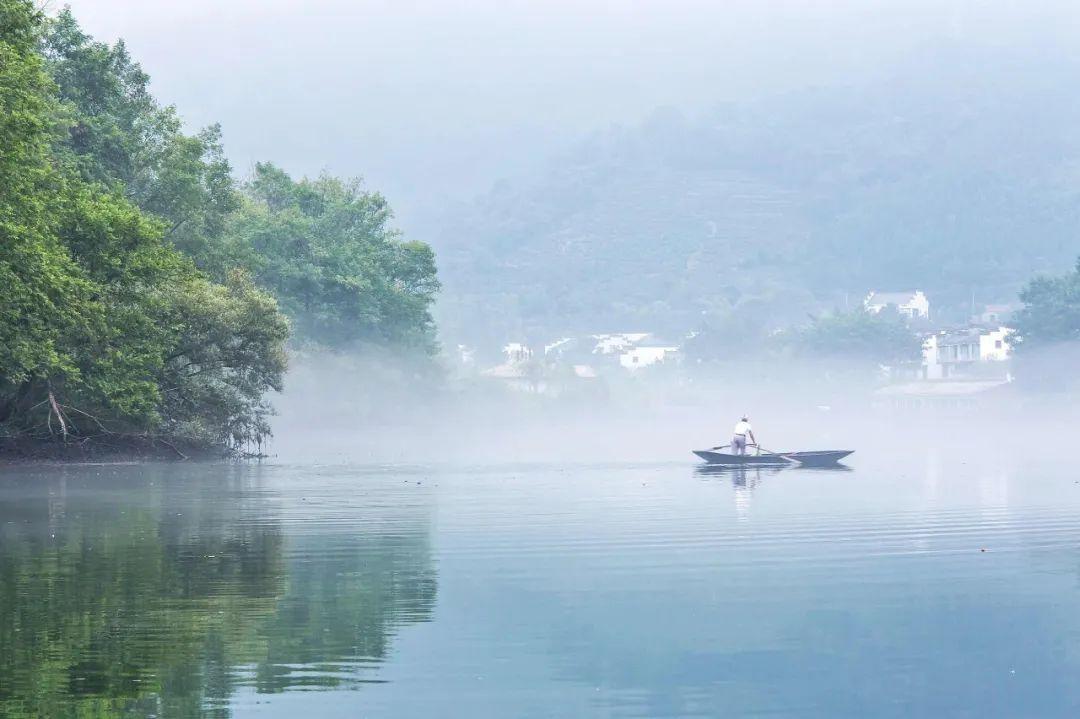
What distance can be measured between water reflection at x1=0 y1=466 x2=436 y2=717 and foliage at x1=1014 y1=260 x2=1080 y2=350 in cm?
13779

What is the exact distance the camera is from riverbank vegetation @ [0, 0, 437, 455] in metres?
43.0

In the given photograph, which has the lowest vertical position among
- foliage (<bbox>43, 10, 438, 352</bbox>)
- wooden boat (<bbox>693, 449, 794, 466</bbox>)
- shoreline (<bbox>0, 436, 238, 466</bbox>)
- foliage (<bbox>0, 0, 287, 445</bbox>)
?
wooden boat (<bbox>693, 449, 794, 466</bbox>)

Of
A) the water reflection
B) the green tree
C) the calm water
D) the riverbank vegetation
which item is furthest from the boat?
the water reflection

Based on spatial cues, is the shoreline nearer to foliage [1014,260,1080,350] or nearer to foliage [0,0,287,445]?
foliage [0,0,287,445]

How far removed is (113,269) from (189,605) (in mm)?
36569

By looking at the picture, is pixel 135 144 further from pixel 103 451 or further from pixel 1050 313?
pixel 1050 313

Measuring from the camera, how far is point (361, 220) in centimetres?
12581

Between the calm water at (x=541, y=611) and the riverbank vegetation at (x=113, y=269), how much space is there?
9897 mm

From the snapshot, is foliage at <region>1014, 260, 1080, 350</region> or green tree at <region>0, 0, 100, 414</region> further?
foliage at <region>1014, 260, 1080, 350</region>

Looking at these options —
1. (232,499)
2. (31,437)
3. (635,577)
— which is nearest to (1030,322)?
(31,437)

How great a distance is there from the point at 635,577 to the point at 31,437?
42.9 m

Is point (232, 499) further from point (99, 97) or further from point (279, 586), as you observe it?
point (99, 97)

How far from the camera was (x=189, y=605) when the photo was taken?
2075cm

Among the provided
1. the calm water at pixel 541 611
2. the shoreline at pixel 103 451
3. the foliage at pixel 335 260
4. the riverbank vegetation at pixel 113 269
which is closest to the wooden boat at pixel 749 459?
the riverbank vegetation at pixel 113 269
